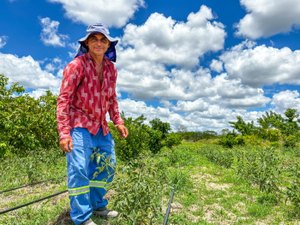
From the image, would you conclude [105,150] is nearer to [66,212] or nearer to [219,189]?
[66,212]

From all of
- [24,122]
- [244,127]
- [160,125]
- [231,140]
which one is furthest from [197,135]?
[24,122]

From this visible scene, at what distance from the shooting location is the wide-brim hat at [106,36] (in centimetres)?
340

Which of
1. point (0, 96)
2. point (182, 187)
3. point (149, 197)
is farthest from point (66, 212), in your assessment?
point (0, 96)

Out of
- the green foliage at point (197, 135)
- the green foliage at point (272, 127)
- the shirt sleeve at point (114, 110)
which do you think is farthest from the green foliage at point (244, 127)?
the shirt sleeve at point (114, 110)

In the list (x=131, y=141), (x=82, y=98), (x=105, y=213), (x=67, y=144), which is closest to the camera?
(x=67, y=144)

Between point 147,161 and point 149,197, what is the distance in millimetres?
471

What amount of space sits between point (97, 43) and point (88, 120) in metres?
0.77

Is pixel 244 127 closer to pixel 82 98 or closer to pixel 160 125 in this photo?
pixel 160 125

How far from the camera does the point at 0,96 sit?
1459cm

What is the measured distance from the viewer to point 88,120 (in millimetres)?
3414

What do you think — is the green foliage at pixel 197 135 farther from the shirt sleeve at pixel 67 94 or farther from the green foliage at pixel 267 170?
the shirt sleeve at pixel 67 94

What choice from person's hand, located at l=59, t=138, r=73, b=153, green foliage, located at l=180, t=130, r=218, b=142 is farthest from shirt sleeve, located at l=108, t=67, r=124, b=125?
green foliage, located at l=180, t=130, r=218, b=142

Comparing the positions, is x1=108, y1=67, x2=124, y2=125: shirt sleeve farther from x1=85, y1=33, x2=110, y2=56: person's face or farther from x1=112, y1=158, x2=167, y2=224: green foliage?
x1=112, y1=158, x2=167, y2=224: green foliage

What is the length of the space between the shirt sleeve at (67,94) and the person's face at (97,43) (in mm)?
219
